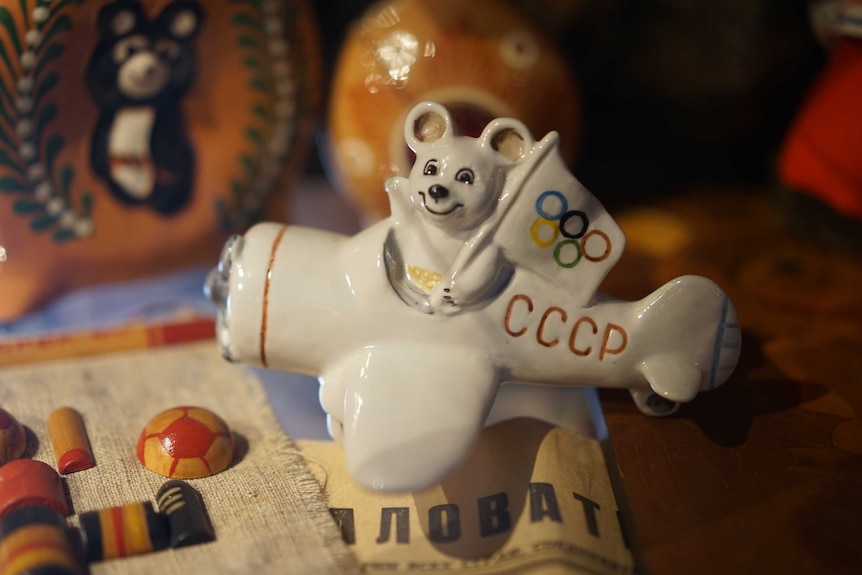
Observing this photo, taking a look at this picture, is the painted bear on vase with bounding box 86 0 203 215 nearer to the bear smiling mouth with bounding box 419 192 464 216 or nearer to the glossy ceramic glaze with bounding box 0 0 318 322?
the glossy ceramic glaze with bounding box 0 0 318 322

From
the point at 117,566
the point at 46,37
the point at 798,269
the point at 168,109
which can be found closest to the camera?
the point at 117,566

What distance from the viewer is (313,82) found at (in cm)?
112

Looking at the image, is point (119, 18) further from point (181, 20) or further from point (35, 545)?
point (35, 545)

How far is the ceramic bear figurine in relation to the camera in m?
0.70

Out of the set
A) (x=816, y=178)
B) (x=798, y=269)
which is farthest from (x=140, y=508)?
(x=816, y=178)

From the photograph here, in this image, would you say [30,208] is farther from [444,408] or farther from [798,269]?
[798,269]

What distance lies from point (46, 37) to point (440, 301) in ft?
1.83

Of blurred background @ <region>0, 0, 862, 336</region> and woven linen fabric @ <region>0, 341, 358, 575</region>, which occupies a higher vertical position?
blurred background @ <region>0, 0, 862, 336</region>

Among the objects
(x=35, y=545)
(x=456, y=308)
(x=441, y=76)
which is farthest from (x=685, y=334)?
(x=35, y=545)

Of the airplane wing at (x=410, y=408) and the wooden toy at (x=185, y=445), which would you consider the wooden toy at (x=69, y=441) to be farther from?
the airplane wing at (x=410, y=408)

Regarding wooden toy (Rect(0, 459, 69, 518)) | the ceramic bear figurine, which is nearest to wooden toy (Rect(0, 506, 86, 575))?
wooden toy (Rect(0, 459, 69, 518))

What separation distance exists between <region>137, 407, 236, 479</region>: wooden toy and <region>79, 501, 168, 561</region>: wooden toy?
6 cm

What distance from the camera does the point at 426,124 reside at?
737 mm

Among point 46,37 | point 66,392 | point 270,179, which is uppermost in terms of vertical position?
point 46,37
